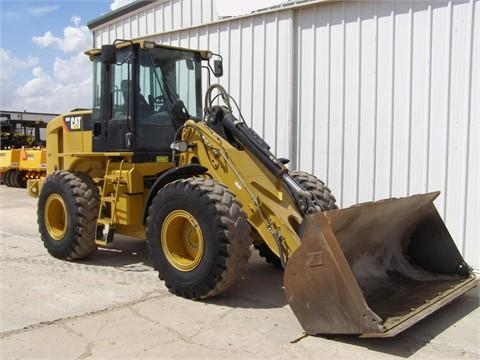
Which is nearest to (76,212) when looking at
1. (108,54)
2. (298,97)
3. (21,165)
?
(108,54)

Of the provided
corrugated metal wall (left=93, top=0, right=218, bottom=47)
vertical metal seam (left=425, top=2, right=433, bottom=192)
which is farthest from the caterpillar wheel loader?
corrugated metal wall (left=93, top=0, right=218, bottom=47)

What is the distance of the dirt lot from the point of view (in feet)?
14.2

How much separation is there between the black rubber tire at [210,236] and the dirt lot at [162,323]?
0.21m

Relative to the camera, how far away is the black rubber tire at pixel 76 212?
22.3 ft

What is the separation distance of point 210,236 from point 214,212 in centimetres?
23

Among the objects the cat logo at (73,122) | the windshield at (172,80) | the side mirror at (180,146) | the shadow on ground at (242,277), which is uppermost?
the windshield at (172,80)

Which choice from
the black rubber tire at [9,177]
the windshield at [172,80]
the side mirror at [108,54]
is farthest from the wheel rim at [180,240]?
the black rubber tire at [9,177]

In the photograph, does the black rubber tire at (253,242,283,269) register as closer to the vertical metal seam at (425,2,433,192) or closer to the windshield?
the windshield

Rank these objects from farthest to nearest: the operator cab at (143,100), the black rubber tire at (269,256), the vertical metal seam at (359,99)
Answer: the vertical metal seam at (359,99)
the black rubber tire at (269,256)
the operator cab at (143,100)

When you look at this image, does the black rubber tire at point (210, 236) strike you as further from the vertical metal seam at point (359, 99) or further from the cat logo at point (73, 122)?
the vertical metal seam at point (359, 99)

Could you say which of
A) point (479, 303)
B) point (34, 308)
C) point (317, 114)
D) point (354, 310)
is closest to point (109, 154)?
point (34, 308)

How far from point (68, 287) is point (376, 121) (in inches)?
178

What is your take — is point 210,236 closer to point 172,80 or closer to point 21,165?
point 172,80

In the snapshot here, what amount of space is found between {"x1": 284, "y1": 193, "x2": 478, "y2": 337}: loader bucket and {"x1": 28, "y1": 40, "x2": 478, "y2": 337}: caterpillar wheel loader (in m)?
0.01
